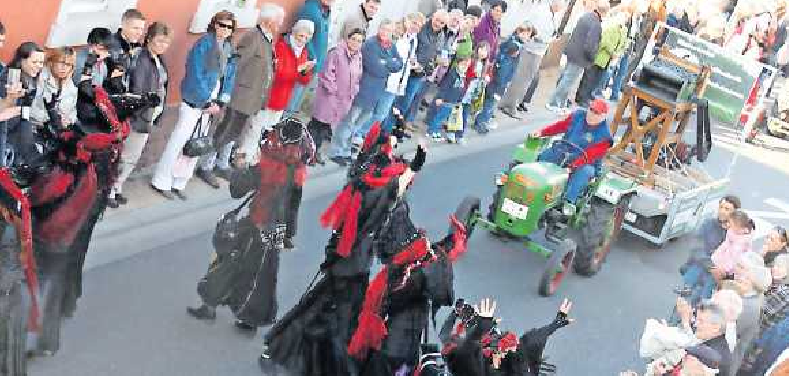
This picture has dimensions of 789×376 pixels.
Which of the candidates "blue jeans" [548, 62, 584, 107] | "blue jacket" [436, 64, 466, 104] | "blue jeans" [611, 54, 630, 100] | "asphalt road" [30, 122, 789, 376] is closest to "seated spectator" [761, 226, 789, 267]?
"asphalt road" [30, 122, 789, 376]

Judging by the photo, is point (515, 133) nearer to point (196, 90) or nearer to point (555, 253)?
point (555, 253)

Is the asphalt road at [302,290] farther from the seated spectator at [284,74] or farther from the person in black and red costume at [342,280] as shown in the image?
the seated spectator at [284,74]

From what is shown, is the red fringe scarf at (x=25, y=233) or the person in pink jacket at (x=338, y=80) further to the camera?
the person in pink jacket at (x=338, y=80)

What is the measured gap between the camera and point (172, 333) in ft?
25.0

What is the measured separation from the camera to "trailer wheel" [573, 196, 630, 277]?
34.9 ft

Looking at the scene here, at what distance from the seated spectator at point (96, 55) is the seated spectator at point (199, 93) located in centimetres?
117

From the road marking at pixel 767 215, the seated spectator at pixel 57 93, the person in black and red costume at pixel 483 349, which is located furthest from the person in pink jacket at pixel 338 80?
the road marking at pixel 767 215

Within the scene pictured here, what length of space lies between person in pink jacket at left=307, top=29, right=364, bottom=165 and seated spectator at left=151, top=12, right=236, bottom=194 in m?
1.55

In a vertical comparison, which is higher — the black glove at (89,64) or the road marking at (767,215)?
the black glove at (89,64)

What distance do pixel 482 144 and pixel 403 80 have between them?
2.48 metres

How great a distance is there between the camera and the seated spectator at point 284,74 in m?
10.5

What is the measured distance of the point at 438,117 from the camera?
540 inches

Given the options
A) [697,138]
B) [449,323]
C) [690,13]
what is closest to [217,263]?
[449,323]

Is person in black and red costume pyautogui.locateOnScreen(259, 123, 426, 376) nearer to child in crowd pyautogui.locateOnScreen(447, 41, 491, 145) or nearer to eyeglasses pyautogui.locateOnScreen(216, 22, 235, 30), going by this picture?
eyeglasses pyautogui.locateOnScreen(216, 22, 235, 30)
